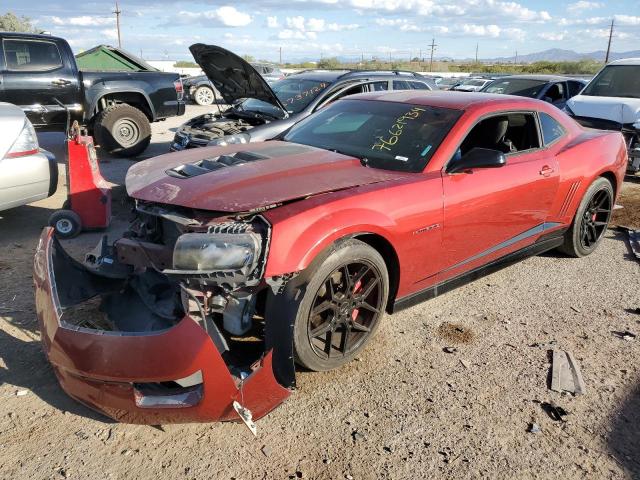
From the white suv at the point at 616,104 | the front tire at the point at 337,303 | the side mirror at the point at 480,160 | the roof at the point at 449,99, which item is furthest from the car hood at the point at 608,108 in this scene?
the front tire at the point at 337,303

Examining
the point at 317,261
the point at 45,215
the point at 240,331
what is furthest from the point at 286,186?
the point at 45,215

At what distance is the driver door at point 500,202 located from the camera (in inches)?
138

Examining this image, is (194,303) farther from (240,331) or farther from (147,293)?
(147,293)

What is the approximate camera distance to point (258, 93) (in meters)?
6.65

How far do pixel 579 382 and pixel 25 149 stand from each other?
16.5 ft

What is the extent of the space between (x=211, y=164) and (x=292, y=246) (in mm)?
1101

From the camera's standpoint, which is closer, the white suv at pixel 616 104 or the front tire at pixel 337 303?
the front tire at pixel 337 303

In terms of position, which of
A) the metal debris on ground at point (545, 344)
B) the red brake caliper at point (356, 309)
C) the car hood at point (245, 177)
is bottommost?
the metal debris on ground at point (545, 344)

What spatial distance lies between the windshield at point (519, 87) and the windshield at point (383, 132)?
7.51 metres

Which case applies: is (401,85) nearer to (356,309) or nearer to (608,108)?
(608,108)

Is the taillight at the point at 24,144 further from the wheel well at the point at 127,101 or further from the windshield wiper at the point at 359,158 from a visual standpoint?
the wheel well at the point at 127,101

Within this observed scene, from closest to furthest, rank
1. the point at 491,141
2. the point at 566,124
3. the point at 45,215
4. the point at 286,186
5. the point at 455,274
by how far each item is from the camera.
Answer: the point at 286,186, the point at 455,274, the point at 491,141, the point at 566,124, the point at 45,215

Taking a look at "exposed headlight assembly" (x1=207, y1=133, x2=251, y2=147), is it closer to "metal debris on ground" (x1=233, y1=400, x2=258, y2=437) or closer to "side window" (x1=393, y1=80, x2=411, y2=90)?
"side window" (x1=393, y1=80, x2=411, y2=90)

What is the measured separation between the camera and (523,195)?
13.0ft
